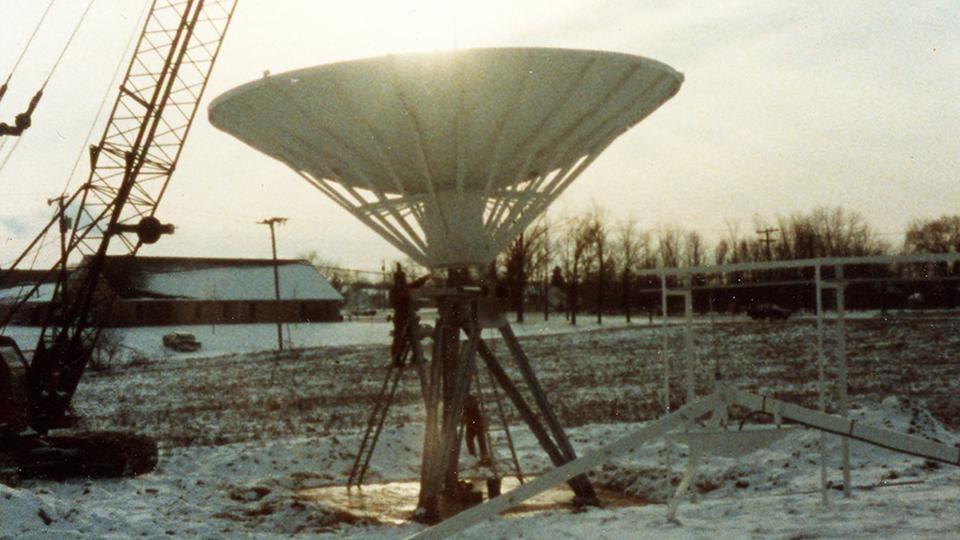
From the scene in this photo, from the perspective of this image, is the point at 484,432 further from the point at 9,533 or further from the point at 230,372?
the point at 230,372

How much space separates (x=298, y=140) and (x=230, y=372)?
1430 inches

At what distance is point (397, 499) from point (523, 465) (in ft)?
10.8

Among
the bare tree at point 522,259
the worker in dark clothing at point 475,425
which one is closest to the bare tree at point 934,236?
the bare tree at point 522,259

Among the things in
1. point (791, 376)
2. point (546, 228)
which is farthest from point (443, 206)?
point (546, 228)

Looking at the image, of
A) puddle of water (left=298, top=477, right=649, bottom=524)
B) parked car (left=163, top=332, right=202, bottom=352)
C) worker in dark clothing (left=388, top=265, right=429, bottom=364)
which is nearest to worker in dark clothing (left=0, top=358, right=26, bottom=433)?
puddle of water (left=298, top=477, right=649, bottom=524)

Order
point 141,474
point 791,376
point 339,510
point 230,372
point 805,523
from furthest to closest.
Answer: point 230,372 < point 791,376 < point 141,474 < point 339,510 < point 805,523

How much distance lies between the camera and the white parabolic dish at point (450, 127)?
12461 mm

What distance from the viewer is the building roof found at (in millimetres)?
90938

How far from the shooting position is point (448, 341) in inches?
588

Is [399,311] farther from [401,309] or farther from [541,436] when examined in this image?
[541,436]

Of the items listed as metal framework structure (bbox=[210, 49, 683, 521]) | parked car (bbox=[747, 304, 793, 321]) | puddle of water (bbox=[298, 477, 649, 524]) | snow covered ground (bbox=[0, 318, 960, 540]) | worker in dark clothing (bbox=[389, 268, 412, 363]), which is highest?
metal framework structure (bbox=[210, 49, 683, 521])

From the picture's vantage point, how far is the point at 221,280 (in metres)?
94.8

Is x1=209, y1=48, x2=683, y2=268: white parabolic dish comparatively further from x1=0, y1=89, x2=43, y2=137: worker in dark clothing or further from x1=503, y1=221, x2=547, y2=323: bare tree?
x1=503, y1=221, x2=547, y2=323: bare tree

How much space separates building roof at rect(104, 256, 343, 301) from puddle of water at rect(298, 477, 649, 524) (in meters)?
75.4
